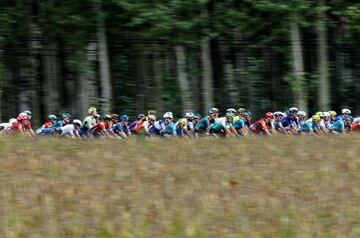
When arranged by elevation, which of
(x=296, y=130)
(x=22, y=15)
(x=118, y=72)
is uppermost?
(x=22, y=15)

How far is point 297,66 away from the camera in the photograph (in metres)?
23.9

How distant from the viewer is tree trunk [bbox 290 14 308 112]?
77.0 ft

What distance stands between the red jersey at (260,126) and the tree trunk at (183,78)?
2.54m

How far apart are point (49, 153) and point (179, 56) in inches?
477

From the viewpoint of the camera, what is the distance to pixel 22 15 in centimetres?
2480

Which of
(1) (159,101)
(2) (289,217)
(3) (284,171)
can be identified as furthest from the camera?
(1) (159,101)

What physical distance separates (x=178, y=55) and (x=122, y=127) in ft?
14.7

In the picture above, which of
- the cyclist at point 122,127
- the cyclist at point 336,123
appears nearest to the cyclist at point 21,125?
the cyclist at point 122,127

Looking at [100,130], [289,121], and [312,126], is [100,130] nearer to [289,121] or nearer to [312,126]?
[289,121]

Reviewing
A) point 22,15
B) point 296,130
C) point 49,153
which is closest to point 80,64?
point 22,15

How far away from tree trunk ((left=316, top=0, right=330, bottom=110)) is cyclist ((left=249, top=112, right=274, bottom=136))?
2.78 metres

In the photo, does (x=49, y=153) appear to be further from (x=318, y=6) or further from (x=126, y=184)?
(x=318, y=6)

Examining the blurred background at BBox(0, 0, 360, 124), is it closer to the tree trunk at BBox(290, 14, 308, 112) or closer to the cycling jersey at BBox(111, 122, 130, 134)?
the tree trunk at BBox(290, 14, 308, 112)

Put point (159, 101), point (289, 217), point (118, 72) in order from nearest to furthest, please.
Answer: point (289, 217)
point (159, 101)
point (118, 72)
